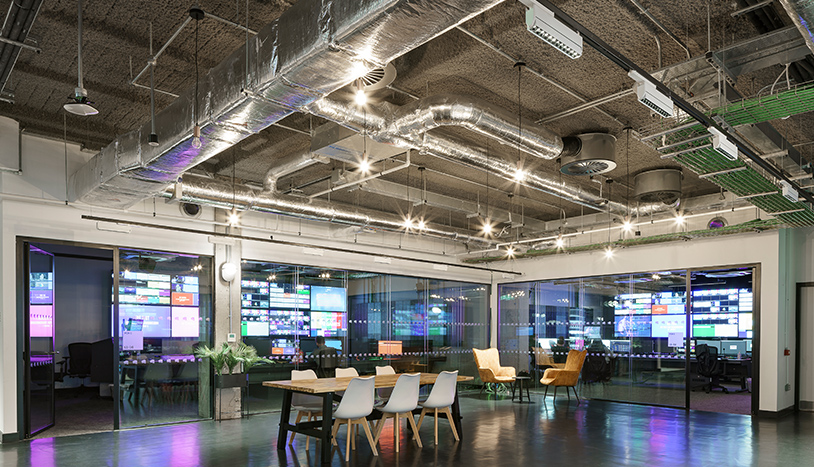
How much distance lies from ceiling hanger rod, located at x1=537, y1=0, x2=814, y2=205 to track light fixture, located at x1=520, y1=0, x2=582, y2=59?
0.05m

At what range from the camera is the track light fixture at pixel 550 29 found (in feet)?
10.8

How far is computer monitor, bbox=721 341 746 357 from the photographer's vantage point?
33.2 ft

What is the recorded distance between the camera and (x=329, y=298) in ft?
35.2

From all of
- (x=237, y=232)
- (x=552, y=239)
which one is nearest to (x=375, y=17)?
(x=237, y=232)

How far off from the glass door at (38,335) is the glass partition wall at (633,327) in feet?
29.7

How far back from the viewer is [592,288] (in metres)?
12.0

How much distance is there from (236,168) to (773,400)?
9166mm

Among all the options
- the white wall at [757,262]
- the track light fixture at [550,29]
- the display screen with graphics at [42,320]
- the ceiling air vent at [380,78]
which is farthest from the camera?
the white wall at [757,262]

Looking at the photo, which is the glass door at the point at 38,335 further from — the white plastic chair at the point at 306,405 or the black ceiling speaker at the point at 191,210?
the white plastic chair at the point at 306,405

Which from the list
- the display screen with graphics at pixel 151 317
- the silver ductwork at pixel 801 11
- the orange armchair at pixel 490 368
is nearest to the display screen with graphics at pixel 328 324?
the display screen with graphics at pixel 151 317

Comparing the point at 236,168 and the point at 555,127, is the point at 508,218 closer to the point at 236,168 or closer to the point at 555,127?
the point at 555,127

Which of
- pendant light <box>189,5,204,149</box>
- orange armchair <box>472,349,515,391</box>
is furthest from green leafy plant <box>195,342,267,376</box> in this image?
pendant light <box>189,5,204,149</box>

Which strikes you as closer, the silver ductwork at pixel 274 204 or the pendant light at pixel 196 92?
the pendant light at pixel 196 92

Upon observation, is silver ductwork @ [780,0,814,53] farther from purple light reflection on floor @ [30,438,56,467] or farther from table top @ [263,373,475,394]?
purple light reflection on floor @ [30,438,56,467]
